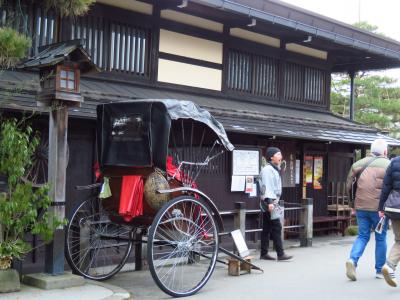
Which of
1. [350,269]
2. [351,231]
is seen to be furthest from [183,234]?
[351,231]

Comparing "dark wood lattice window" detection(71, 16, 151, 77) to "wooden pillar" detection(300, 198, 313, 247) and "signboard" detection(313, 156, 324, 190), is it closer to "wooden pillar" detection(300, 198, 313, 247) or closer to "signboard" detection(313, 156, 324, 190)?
"wooden pillar" detection(300, 198, 313, 247)

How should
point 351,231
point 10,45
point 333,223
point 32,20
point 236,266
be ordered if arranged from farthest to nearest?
point 333,223
point 351,231
point 32,20
point 236,266
point 10,45

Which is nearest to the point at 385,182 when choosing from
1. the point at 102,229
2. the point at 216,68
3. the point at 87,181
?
the point at 102,229

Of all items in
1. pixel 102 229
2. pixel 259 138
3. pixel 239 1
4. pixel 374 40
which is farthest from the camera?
pixel 374 40

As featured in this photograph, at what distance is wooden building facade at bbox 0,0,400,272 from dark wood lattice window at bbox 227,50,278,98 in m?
0.02

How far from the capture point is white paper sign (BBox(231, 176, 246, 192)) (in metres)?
11.3

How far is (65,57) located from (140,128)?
1332 millimetres

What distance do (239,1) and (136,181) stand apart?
531 centimetres

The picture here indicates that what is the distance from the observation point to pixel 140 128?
287 inches

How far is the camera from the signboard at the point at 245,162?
1136cm

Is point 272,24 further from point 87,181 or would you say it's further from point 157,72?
point 87,181

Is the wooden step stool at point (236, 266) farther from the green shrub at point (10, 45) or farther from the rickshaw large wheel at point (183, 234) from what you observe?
the green shrub at point (10, 45)

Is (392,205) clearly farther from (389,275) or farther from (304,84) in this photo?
(304,84)

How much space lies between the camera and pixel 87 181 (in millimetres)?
9047
